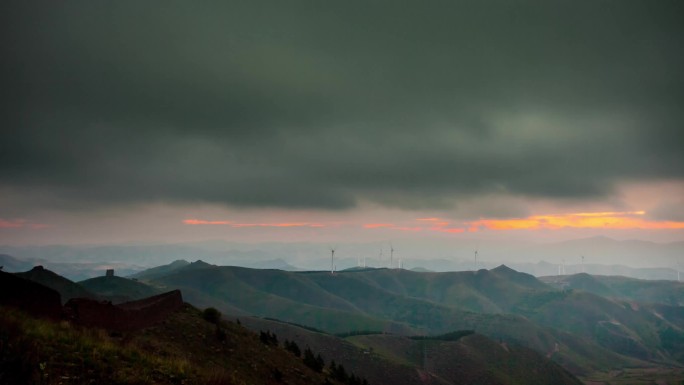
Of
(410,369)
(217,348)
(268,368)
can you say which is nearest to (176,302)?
(217,348)

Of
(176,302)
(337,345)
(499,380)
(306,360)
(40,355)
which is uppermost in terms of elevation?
(40,355)

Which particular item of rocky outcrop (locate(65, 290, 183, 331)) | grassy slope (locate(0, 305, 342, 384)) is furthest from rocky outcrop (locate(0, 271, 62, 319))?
grassy slope (locate(0, 305, 342, 384))

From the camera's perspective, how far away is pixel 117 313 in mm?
41906

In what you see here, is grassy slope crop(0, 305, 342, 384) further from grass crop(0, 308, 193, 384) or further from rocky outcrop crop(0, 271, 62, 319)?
rocky outcrop crop(0, 271, 62, 319)

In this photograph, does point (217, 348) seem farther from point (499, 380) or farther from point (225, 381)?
point (499, 380)

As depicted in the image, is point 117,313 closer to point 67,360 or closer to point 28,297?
point 28,297

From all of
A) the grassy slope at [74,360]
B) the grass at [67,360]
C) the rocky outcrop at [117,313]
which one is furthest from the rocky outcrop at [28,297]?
the grass at [67,360]

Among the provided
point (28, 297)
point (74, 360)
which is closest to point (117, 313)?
point (28, 297)

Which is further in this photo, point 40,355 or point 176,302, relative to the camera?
point 176,302

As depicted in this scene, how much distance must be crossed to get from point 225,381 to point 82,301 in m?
22.6

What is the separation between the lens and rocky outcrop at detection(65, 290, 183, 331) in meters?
35.9

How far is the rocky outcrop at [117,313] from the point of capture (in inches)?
1415

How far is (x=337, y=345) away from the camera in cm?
19538

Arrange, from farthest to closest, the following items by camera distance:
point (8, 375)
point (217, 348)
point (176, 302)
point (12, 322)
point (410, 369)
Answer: point (410, 369), point (176, 302), point (217, 348), point (12, 322), point (8, 375)
